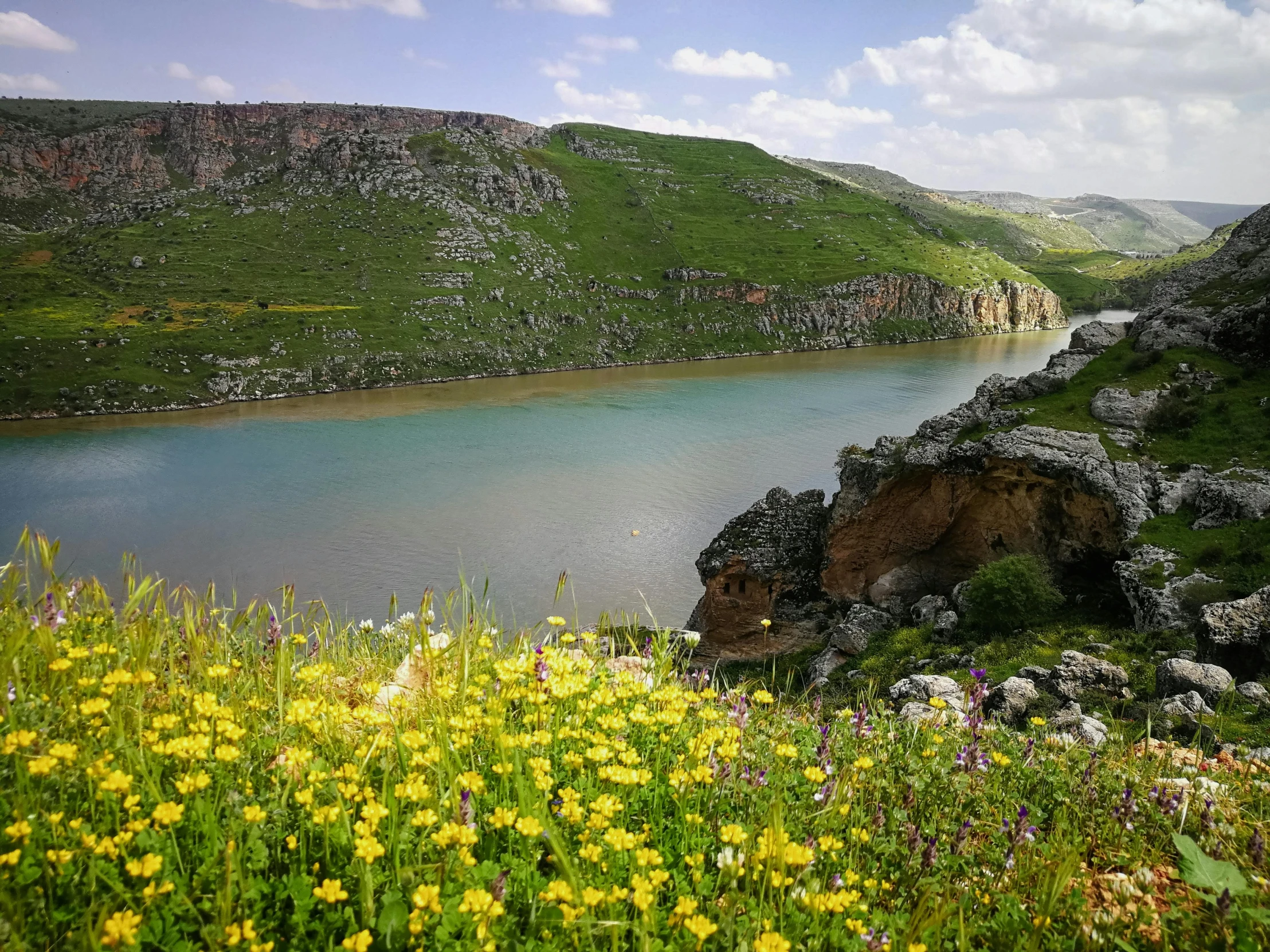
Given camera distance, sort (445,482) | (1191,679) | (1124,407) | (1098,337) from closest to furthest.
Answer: (1191,679) < (1124,407) < (1098,337) < (445,482)

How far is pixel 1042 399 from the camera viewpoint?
2664 cm

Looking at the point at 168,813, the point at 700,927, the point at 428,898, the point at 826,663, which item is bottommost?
the point at 826,663

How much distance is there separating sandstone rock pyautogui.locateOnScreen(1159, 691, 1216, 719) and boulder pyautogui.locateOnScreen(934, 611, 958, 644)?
33.7ft

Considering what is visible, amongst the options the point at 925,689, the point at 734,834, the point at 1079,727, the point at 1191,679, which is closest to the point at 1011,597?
the point at 1191,679

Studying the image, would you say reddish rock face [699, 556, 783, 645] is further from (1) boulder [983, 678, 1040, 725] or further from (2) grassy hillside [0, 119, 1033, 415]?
(2) grassy hillside [0, 119, 1033, 415]

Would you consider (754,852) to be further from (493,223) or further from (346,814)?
(493,223)

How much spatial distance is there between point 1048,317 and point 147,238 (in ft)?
602

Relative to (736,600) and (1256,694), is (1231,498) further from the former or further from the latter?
(736,600)

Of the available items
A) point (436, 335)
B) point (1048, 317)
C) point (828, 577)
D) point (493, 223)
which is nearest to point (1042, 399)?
point (828, 577)

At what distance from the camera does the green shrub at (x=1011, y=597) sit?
62.9 ft

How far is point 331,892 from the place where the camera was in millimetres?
2363

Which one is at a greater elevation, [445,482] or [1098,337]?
[1098,337]

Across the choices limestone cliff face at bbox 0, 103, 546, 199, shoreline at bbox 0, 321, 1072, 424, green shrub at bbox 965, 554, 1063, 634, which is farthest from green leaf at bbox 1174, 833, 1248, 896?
limestone cliff face at bbox 0, 103, 546, 199

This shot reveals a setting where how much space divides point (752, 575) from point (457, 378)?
74.7 m
